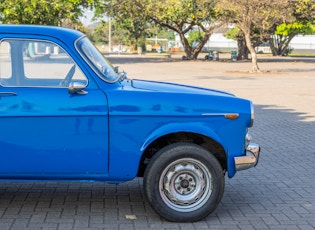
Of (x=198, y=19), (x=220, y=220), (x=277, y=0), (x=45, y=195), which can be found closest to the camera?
(x=220, y=220)

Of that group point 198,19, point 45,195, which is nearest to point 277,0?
point 198,19

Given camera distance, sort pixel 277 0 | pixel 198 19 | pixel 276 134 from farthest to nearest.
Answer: pixel 198 19, pixel 277 0, pixel 276 134

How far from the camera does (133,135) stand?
17.5 feet

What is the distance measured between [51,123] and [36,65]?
62cm

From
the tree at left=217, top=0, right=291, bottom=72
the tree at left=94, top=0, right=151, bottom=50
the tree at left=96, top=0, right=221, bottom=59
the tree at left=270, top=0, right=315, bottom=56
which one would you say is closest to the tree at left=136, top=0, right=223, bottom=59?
the tree at left=96, top=0, right=221, bottom=59

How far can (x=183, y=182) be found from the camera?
5.50m

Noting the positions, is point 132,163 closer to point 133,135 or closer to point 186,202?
point 133,135

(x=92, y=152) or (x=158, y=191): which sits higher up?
(x=92, y=152)

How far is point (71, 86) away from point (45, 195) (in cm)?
172

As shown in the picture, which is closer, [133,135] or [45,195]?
[133,135]

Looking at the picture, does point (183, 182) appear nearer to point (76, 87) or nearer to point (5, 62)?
point (76, 87)

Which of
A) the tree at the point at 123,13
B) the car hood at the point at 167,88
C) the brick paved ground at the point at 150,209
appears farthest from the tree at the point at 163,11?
the car hood at the point at 167,88

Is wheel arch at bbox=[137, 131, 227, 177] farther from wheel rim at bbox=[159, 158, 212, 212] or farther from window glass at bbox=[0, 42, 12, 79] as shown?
window glass at bbox=[0, 42, 12, 79]

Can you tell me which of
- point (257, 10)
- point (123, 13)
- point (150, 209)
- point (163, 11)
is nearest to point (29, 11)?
point (257, 10)
